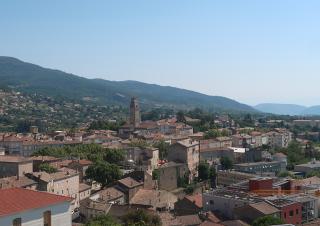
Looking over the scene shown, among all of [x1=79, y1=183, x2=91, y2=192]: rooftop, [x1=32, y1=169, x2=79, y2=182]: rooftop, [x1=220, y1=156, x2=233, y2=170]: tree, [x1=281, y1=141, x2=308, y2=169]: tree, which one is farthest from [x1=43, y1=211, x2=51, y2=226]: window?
[x1=281, y1=141, x2=308, y2=169]: tree

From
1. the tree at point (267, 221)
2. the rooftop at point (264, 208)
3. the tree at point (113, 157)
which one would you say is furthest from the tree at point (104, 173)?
the tree at point (267, 221)

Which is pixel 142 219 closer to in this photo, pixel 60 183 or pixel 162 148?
pixel 60 183

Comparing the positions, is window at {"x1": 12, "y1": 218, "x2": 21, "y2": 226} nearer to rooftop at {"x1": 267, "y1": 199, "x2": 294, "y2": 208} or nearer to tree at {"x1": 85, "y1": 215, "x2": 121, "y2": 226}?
tree at {"x1": 85, "y1": 215, "x2": 121, "y2": 226}

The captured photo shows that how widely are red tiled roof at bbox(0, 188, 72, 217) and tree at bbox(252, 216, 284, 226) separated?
54.6 feet

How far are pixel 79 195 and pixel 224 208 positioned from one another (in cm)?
1268

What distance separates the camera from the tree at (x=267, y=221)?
27828 millimetres

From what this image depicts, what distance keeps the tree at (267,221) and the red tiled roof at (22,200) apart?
16.6m

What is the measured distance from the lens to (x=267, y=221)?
2812cm

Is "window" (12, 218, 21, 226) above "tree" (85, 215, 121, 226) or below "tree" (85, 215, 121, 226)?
above

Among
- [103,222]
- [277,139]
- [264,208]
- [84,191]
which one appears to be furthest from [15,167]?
[277,139]

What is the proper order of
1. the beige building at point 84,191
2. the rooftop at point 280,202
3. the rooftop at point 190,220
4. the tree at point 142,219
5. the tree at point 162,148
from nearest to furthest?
the tree at point 142,219
the rooftop at point 190,220
the rooftop at point 280,202
the beige building at point 84,191
the tree at point 162,148

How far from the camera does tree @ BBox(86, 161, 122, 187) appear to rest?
46.5 metres

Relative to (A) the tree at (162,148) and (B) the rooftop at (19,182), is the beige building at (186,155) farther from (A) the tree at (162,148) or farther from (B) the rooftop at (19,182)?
(B) the rooftop at (19,182)

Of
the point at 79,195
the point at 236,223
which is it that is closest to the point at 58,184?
the point at 79,195
